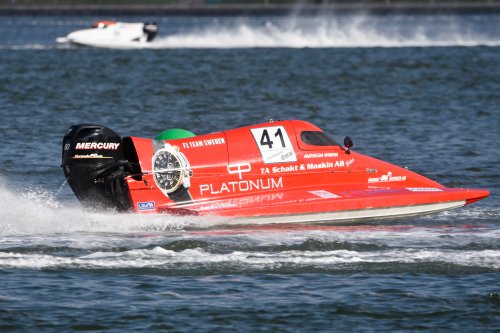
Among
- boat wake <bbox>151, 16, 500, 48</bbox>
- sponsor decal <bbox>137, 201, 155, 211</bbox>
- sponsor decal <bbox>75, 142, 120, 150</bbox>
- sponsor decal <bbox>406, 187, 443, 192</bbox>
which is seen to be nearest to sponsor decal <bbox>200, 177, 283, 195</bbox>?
sponsor decal <bbox>137, 201, 155, 211</bbox>

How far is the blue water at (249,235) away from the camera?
11906 mm

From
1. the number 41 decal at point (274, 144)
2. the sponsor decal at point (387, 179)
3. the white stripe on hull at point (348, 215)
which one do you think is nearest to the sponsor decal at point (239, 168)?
the number 41 decal at point (274, 144)

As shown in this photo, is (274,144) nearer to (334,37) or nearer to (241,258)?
(241,258)

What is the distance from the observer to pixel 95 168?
16031 mm

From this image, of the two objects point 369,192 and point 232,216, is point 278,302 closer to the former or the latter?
point 232,216

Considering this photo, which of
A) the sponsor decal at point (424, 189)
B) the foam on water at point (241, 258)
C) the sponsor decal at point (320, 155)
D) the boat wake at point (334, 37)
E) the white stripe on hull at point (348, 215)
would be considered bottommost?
the foam on water at point (241, 258)

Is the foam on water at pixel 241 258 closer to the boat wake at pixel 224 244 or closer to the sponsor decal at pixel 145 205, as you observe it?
the boat wake at pixel 224 244

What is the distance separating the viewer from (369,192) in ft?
55.9

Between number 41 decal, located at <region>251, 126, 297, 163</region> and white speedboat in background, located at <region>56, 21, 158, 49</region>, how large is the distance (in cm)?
4038

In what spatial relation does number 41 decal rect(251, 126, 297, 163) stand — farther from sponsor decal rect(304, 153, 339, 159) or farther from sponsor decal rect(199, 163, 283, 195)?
sponsor decal rect(199, 163, 283, 195)

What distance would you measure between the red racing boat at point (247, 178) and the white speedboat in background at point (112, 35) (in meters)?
40.5

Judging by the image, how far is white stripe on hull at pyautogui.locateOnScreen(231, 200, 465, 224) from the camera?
16.3 m

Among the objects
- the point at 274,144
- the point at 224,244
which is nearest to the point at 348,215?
the point at 274,144

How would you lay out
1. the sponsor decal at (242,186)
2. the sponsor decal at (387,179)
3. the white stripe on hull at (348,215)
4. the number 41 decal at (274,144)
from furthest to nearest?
the sponsor decal at (387,179) < the number 41 decal at (274,144) < the sponsor decal at (242,186) < the white stripe on hull at (348,215)
